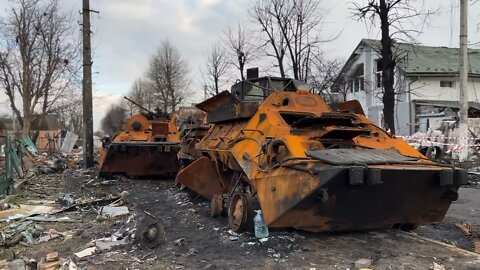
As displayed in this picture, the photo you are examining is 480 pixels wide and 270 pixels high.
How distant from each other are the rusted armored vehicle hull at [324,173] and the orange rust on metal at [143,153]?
7.22 meters

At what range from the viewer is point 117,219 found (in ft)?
29.7

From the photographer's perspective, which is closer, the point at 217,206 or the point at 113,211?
the point at 217,206

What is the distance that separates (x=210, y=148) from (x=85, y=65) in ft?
42.2

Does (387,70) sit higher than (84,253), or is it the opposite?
(387,70)

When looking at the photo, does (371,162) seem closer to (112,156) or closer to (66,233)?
(66,233)

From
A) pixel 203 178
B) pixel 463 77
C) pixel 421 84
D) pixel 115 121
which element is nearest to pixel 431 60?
pixel 421 84

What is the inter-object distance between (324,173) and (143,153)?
1041 centimetres

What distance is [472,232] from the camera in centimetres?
752

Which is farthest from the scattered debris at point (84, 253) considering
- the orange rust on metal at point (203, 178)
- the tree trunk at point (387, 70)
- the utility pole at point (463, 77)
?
the utility pole at point (463, 77)

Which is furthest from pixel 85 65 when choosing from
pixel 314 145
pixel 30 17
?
pixel 314 145

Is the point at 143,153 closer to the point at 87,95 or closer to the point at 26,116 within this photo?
the point at 87,95

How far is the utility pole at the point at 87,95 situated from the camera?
19875 mm

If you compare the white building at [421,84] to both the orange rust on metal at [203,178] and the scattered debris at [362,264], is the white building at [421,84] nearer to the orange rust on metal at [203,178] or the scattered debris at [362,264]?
the orange rust on metal at [203,178]

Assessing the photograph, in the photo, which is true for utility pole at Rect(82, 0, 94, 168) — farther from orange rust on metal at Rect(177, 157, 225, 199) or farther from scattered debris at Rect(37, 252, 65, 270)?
scattered debris at Rect(37, 252, 65, 270)
